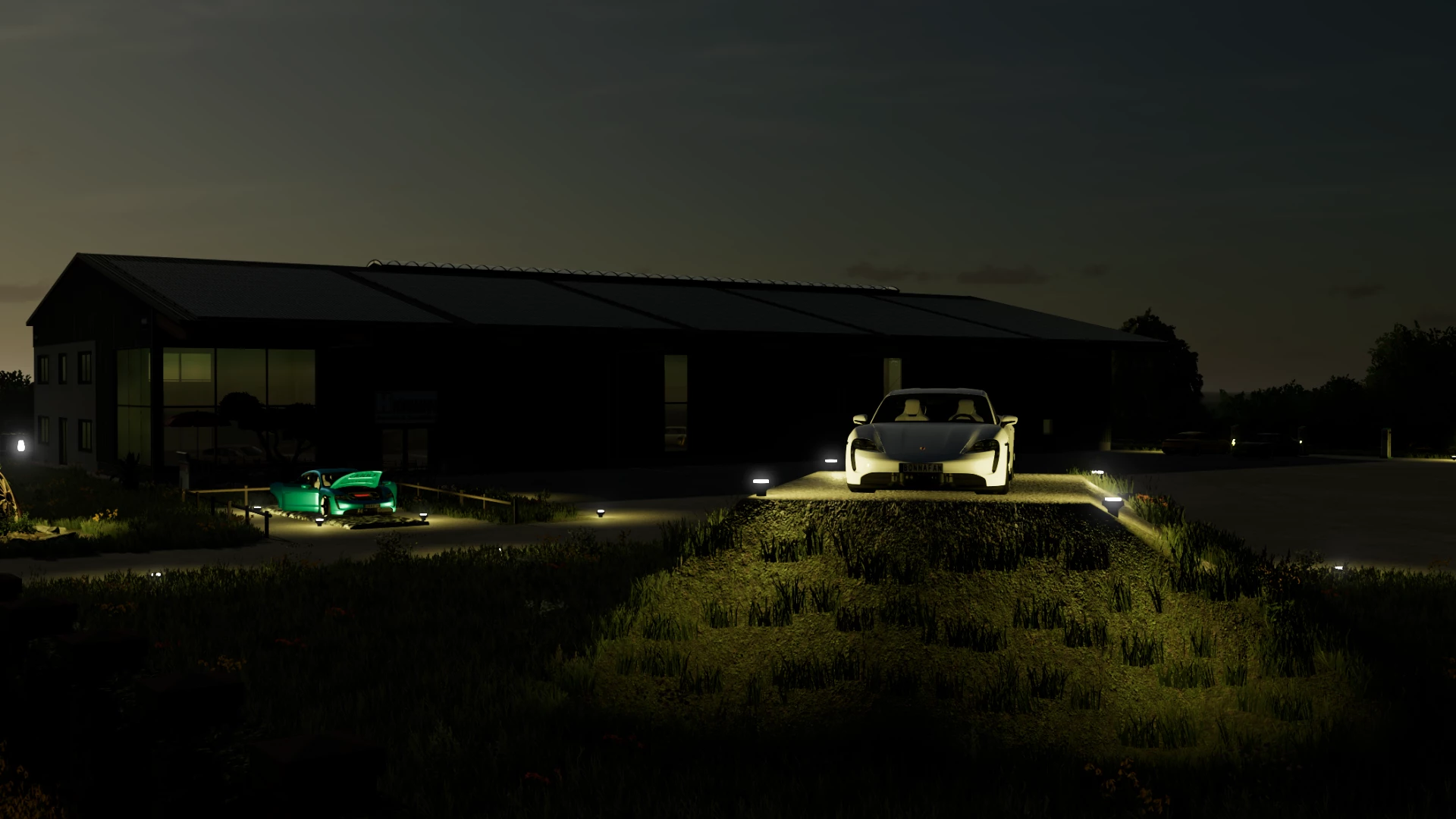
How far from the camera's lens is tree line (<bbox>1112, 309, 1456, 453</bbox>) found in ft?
197

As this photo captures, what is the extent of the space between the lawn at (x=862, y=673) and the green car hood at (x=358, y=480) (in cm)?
990

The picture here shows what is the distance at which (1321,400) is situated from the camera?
81.6 meters

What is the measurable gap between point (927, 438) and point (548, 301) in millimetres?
33252

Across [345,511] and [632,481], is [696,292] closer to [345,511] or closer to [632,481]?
[632,481]

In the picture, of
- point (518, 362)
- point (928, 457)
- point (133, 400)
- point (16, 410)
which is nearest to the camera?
point (928, 457)

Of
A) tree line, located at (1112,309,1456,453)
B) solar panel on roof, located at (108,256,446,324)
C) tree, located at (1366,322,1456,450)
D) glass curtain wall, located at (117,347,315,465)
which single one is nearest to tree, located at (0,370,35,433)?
glass curtain wall, located at (117,347,315,465)

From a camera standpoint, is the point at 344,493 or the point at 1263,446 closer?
the point at 344,493

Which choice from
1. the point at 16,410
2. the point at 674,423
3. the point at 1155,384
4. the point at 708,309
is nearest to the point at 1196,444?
the point at 708,309

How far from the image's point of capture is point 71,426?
47375mm

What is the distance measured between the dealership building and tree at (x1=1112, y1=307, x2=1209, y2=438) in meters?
22.3

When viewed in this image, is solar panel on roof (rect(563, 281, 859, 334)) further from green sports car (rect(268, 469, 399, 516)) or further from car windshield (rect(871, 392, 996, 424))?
car windshield (rect(871, 392, 996, 424))

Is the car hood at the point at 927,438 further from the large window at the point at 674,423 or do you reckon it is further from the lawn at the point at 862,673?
the large window at the point at 674,423

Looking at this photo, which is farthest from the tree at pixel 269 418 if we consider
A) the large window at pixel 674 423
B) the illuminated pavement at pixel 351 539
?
the illuminated pavement at pixel 351 539

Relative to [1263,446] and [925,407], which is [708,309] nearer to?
[1263,446]
